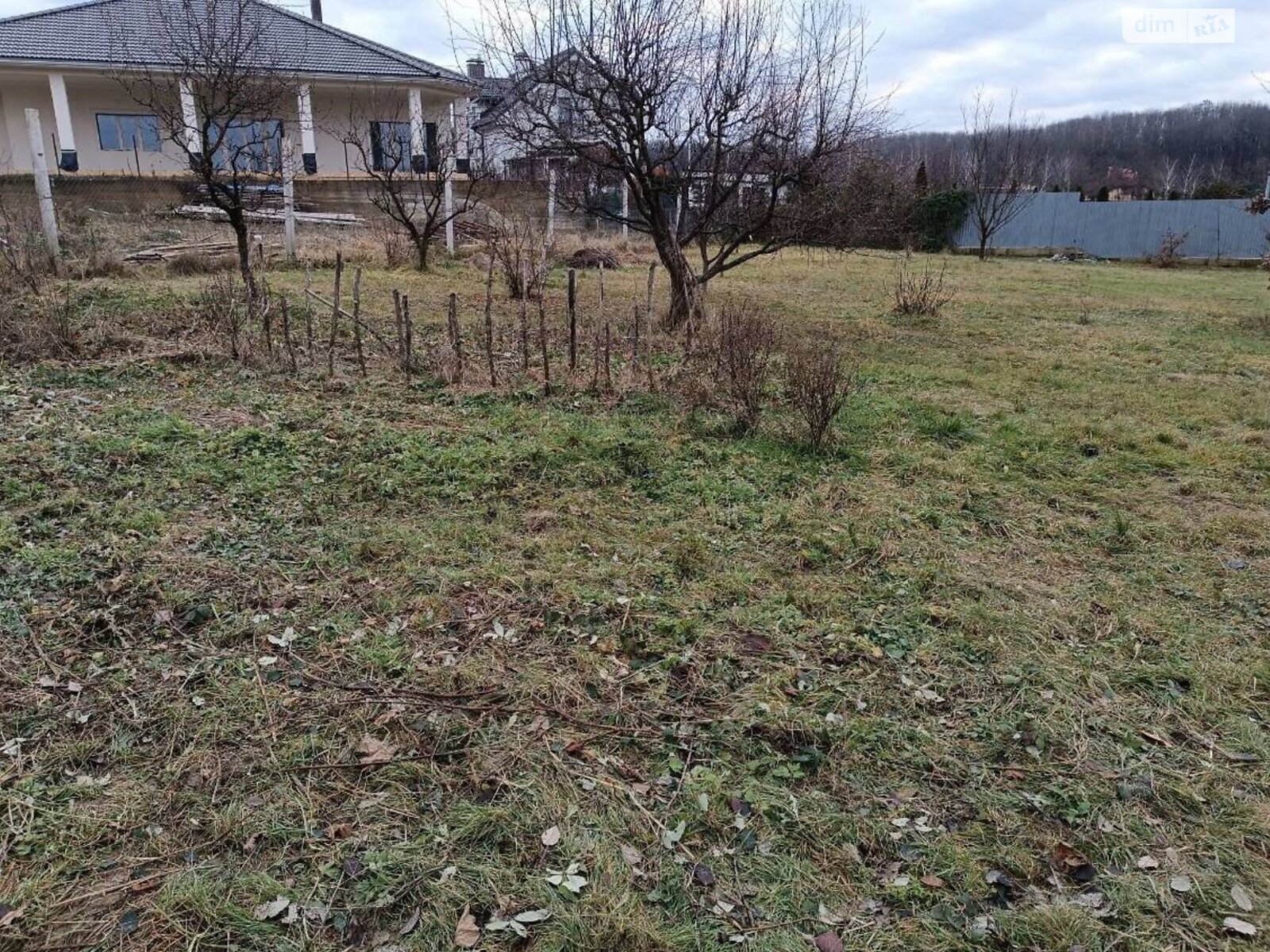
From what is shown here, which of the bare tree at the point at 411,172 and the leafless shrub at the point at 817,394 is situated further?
the bare tree at the point at 411,172

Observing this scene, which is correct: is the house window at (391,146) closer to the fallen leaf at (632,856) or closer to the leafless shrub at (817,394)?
the leafless shrub at (817,394)

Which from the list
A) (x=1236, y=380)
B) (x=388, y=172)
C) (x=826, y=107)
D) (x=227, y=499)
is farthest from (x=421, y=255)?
(x=1236, y=380)

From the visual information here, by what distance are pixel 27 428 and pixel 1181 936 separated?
613cm

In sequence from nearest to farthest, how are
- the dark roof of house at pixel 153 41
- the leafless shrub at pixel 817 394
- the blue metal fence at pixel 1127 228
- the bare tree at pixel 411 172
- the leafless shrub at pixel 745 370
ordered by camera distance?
the leafless shrub at pixel 817 394
the leafless shrub at pixel 745 370
the bare tree at pixel 411 172
the dark roof of house at pixel 153 41
the blue metal fence at pixel 1127 228

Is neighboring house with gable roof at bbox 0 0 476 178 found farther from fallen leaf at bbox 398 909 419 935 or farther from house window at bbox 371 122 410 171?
fallen leaf at bbox 398 909 419 935

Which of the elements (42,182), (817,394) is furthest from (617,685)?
(42,182)

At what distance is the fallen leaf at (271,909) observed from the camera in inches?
77.9

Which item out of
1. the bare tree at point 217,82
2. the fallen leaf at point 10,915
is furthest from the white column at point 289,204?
the fallen leaf at point 10,915

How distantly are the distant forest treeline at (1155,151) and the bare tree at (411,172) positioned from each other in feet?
76.9

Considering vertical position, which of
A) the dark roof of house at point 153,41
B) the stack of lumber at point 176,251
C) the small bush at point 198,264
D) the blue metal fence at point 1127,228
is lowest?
the small bush at point 198,264

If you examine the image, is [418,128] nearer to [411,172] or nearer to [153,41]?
[411,172]

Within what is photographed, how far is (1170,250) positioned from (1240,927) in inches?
1052

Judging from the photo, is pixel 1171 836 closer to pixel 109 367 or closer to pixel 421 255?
pixel 109 367

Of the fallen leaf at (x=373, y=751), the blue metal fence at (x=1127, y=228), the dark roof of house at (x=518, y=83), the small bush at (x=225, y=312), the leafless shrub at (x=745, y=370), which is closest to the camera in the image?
the fallen leaf at (x=373, y=751)
